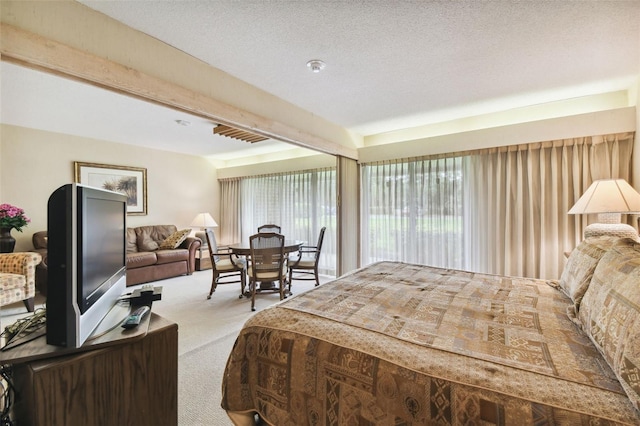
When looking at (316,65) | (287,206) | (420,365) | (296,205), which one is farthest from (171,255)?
(420,365)

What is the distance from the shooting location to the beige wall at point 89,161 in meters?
4.15

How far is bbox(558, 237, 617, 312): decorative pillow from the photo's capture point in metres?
1.51

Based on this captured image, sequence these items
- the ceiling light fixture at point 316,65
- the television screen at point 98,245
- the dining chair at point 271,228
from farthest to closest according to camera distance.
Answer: the dining chair at point 271,228, the ceiling light fixture at point 316,65, the television screen at point 98,245

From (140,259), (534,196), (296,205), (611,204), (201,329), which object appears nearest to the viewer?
(611,204)

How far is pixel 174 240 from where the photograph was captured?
17.7 ft

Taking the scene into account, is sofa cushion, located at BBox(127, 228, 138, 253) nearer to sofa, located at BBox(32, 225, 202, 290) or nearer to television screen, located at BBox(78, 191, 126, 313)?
sofa, located at BBox(32, 225, 202, 290)

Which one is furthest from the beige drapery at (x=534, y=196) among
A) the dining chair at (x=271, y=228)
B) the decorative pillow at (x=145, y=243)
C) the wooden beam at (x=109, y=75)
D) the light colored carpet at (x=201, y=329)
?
the decorative pillow at (x=145, y=243)

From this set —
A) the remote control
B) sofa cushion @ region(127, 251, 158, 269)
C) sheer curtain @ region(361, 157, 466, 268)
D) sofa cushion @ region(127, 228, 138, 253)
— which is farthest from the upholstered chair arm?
sheer curtain @ region(361, 157, 466, 268)

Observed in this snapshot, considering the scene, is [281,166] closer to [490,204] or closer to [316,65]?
[316,65]

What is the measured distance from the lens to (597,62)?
7.80 feet

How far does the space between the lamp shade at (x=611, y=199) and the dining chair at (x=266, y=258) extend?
121 inches

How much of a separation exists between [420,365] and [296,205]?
193 inches

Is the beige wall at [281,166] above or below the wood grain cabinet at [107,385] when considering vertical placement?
above

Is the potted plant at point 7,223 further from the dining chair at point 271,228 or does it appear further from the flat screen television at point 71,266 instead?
the flat screen television at point 71,266
